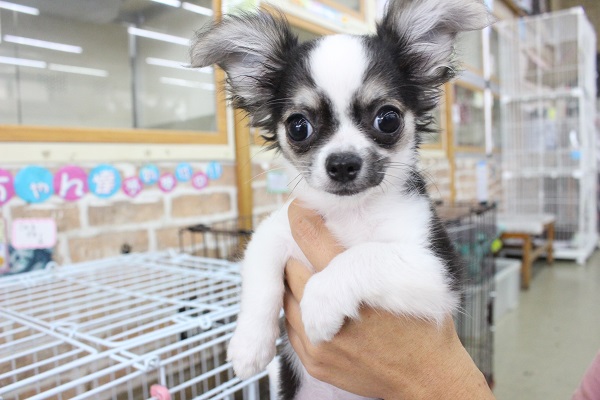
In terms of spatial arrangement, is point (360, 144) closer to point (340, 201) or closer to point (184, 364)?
point (340, 201)

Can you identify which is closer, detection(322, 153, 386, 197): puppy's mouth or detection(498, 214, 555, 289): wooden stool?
detection(322, 153, 386, 197): puppy's mouth

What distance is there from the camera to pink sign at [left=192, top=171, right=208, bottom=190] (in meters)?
2.11

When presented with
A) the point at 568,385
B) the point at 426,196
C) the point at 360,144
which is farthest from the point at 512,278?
the point at 360,144

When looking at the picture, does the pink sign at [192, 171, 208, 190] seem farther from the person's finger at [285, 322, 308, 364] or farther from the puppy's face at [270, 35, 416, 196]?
the person's finger at [285, 322, 308, 364]

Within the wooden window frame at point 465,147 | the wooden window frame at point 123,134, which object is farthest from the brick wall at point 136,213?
the wooden window frame at point 465,147

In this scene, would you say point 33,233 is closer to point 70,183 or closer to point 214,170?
point 70,183

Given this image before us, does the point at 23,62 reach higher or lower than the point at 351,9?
lower

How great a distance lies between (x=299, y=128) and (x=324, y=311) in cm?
45

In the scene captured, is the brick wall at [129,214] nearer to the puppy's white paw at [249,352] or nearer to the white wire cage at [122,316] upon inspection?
the white wire cage at [122,316]

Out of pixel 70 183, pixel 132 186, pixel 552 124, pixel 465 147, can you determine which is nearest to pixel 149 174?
pixel 132 186

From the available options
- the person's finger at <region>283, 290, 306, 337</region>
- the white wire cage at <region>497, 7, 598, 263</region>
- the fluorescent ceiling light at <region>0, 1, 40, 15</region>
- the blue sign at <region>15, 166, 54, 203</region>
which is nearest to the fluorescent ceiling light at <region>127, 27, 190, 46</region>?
the fluorescent ceiling light at <region>0, 1, 40, 15</region>

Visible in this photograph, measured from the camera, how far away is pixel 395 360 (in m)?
0.89

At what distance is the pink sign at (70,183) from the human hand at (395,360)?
112 cm

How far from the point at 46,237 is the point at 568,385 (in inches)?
107
